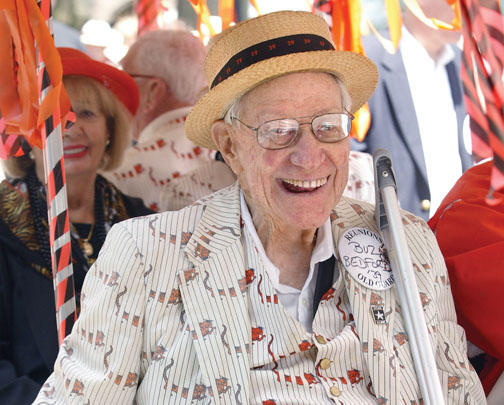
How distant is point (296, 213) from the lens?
1890mm

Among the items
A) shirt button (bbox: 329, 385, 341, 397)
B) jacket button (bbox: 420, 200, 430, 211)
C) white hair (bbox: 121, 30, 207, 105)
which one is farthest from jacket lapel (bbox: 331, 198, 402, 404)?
white hair (bbox: 121, 30, 207, 105)

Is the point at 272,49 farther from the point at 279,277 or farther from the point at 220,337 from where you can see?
the point at 220,337

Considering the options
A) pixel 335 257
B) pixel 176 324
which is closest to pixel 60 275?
pixel 176 324

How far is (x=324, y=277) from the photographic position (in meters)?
2.03

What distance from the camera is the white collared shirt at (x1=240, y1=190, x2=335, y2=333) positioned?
197 cm

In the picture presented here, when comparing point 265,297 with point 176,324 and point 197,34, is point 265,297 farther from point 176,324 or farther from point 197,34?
point 197,34

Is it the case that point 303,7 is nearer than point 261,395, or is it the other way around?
point 261,395

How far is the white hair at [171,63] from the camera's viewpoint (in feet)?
13.1

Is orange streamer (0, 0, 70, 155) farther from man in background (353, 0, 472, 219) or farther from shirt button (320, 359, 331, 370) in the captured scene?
man in background (353, 0, 472, 219)

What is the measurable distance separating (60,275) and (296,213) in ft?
2.68

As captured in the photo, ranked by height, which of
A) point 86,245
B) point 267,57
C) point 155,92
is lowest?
point 86,245

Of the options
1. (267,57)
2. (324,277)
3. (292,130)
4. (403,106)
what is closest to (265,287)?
(324,277)

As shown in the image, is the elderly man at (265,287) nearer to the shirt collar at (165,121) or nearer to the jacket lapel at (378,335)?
the jacket lapel at (378,335)

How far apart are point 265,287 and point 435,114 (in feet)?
7.75
